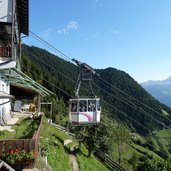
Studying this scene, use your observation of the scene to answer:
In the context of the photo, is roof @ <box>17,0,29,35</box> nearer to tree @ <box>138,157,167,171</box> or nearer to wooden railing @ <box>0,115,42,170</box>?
wooden railing @ <box>0,115,42,170</box>

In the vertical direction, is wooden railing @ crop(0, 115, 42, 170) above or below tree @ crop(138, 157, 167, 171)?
above

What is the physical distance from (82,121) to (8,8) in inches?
454

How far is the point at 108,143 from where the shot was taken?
5019 centimetres

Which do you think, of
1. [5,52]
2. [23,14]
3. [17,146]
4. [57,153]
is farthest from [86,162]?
[17,146]

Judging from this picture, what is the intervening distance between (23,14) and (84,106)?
14.1 metres

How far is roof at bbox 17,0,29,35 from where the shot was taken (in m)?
36.7

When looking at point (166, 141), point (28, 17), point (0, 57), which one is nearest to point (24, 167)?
point (0, 57)

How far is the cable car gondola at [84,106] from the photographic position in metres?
31.0

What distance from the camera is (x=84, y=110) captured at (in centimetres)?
3161

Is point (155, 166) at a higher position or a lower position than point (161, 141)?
higher

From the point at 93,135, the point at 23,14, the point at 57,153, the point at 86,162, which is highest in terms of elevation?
the point at 23,14

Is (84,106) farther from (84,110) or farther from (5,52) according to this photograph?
(5,52)

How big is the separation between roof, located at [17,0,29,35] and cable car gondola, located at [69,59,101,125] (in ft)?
34.9

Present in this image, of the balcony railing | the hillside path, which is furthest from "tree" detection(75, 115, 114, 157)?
the balcony railing
